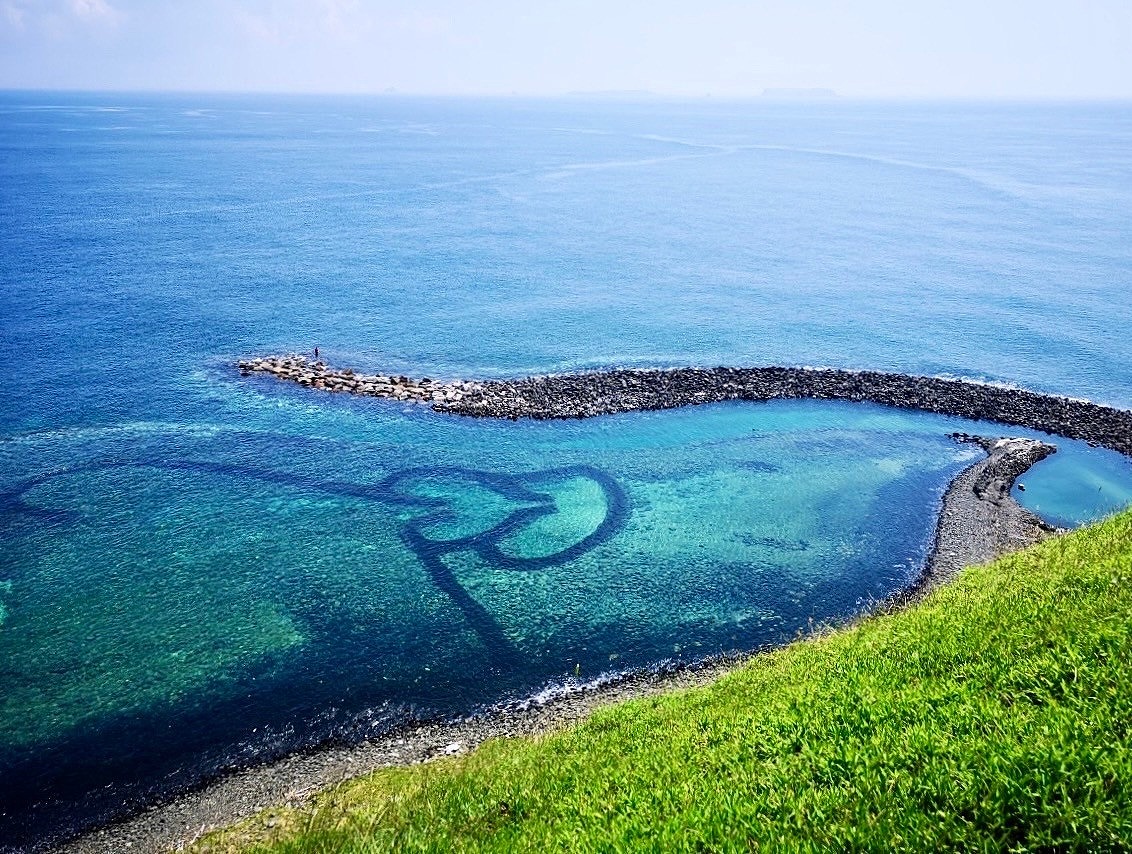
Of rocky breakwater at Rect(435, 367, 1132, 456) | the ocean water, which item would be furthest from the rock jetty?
the ocean water

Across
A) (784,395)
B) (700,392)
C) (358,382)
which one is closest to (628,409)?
(700,392)

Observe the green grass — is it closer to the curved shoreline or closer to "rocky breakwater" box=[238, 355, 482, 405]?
the curved shoreline

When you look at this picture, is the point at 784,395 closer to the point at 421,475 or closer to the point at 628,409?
the point at 628,409

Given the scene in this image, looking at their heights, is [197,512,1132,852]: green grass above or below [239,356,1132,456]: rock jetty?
above

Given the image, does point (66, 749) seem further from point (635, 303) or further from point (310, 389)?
point (635, 303)

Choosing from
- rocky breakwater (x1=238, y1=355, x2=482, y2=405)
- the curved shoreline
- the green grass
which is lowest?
the curved shoreline

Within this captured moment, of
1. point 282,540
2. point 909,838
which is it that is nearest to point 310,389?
point 282,540
